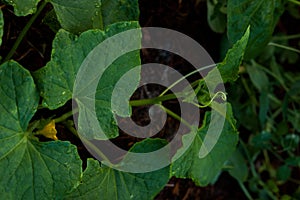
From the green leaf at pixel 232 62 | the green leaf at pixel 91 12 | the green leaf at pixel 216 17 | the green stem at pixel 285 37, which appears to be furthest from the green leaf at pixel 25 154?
the green stem at pixel 285 37

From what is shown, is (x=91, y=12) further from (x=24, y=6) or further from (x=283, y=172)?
(x=283, y=172)

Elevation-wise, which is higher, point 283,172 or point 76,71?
point 76,71

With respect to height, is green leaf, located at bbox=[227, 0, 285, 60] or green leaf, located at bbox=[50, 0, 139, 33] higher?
green leaf, located at bbox=[50, 0, 139, 33]

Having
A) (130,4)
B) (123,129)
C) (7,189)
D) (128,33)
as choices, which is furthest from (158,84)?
(7,189)

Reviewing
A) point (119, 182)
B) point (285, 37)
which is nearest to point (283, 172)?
point (285, 37)

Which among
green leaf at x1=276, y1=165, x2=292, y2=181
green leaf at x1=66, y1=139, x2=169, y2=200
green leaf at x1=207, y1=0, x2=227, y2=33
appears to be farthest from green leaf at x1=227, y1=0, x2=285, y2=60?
green leaf at x1=276, y1=165, x2=292, y2=181

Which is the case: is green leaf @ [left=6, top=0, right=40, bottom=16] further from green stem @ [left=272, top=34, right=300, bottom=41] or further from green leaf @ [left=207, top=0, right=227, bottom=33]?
green stem @ [left=272, top=34, right=300, bottom=41]

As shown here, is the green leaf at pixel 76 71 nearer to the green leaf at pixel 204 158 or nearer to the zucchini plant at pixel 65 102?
the zucchini plant at pixel 65 102
